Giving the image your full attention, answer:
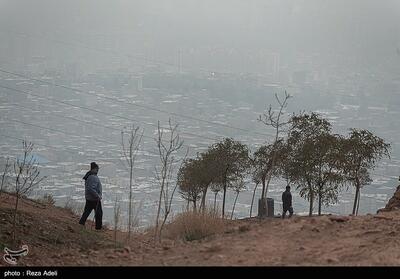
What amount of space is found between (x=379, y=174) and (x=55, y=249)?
1882 inches

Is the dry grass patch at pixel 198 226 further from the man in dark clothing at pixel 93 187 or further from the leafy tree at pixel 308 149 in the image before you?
the leafy tree at pixel 308 149

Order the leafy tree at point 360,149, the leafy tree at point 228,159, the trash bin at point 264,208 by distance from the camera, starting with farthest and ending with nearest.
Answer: the leafy tree at point 228,159 → the trash bin at point 264,208 → the leafy tree at point 360,149

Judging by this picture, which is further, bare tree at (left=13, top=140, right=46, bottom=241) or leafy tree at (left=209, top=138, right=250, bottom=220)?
leafy tree at (left=209, top=138, right=250, bottom=220)

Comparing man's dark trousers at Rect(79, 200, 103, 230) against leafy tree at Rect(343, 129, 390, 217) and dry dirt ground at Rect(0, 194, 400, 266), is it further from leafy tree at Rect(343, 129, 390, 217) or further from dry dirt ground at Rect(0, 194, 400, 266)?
leafy tree at Rect(343, 129, 390, 217)

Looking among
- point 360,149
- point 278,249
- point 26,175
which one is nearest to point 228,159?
A: point 360,149

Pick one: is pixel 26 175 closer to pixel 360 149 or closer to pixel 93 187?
pixel 93 187

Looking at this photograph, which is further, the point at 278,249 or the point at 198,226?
the point at 198,226

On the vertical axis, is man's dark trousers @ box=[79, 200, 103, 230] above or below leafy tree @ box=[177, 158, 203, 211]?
above

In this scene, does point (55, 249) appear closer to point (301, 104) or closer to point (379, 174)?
point (379, 174)

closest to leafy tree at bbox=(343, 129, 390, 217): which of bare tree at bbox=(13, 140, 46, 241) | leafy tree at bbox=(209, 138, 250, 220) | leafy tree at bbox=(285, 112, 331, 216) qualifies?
leafy tree at bbox=(285, 112, 331, 216)

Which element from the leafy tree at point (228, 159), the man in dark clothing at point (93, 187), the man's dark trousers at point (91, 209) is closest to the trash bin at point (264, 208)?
the leafy tree at point (228, 159)

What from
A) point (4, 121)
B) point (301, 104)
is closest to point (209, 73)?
point (301, 104)

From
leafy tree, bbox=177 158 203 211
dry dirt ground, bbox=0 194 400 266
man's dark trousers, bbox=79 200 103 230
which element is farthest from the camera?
leafy tree, bbox=177 158 203 211

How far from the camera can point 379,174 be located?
53938 mm
